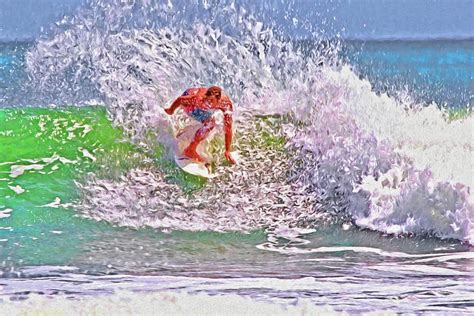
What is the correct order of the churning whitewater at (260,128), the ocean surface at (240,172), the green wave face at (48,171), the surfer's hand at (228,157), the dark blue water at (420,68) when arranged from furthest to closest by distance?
the dark blue water at (420,68)
the surfer's hand at (228,157)
the churning whitewater at (260,128)
the green wave face at (48,171)
the ocean surface at (240,172)

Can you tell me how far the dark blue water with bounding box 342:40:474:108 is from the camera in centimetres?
454

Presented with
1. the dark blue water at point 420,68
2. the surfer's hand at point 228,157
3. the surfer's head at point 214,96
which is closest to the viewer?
the surfer's head at point 214,96

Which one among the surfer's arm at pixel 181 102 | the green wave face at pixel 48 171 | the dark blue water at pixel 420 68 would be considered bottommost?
the green wave face at pixel 48 171

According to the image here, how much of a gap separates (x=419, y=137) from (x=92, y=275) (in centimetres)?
190

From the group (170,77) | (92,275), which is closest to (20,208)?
(92,275)

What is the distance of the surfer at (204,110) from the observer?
3.70 metres

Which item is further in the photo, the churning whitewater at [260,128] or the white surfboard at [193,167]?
the white surfboard at [193,167]

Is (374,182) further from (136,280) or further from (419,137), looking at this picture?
(136,280)

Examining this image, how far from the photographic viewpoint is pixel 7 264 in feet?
9.77

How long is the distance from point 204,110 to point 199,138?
139 millimetres

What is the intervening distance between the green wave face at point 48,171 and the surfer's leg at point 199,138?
36 cm

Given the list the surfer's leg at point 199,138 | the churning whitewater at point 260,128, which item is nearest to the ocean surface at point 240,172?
the churning whitewater at point 260,128

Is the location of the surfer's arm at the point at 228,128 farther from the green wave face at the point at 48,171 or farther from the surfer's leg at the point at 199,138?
the green wave face at the point at 48,171

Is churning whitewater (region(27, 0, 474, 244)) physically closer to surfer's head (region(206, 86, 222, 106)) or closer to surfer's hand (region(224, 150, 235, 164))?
surfer's hand (region(224, 150, 235, 164))
